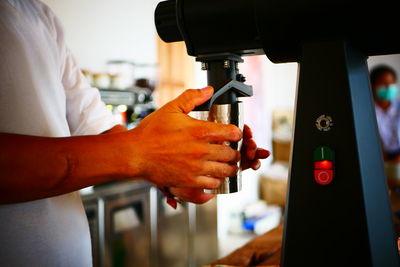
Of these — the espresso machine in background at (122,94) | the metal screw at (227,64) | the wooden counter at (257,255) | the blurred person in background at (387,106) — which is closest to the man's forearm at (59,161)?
the metal screw at (227,64)

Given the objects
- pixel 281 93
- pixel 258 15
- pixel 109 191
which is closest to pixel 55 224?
pixel 258 15

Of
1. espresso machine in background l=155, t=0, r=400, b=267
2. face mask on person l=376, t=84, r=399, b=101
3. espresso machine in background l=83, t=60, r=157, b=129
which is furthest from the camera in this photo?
face mask on person l=376, t=84, r=399, b=101

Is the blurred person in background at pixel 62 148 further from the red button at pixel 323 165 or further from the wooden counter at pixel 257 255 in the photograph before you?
the wooden counter at pixel 257 255

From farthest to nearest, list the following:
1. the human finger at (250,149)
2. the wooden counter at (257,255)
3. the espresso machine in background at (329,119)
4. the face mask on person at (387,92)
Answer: the face mask on person at (387,92) → the wooden counter at (257,255) → the human finger at (250,149) → the espresso machine in background at (329,119)

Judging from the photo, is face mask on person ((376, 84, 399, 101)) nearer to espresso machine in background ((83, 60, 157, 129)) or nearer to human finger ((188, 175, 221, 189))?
espresso machine in background ((83, 60, 157, 129))

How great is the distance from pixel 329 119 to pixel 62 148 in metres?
0.45

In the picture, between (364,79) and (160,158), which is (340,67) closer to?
(364,79)

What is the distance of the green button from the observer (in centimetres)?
62

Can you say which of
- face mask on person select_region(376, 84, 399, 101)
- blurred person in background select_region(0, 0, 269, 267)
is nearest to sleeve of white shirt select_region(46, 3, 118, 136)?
blurred person in background select_region(0, 0, 269, 267)

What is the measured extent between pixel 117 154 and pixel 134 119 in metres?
2.78

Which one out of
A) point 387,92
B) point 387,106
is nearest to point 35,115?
point 387,92

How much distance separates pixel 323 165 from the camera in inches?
24.7

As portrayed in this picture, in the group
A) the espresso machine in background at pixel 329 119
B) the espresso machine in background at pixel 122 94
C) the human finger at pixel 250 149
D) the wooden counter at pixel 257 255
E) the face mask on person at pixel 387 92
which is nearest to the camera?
the espresso machine in background at pixel 329 119

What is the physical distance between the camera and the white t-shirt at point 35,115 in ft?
2.77
